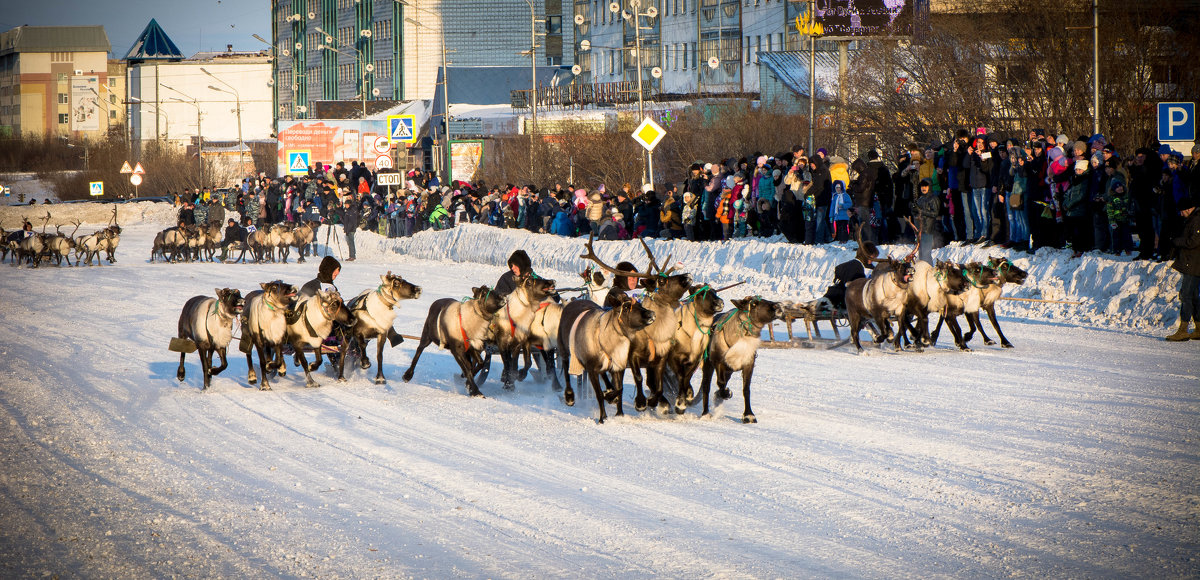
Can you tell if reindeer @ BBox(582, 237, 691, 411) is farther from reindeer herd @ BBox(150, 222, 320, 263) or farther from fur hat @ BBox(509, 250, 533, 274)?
reindeer herd @ BBox(150, 222, 320, 263)

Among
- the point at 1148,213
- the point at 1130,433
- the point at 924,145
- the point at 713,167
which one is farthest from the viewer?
the point at 924,145

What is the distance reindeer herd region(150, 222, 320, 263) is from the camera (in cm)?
3319

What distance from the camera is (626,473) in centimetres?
830

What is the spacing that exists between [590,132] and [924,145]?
50.0ft

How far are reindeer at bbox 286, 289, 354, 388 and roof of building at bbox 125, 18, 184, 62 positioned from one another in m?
110

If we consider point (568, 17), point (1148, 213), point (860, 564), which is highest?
point (568, 17)

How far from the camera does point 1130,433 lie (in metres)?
9.13

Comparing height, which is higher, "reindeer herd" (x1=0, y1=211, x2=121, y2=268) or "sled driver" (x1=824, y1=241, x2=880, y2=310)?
Result: "reindeer herd" (x1=0, y1=211, x2=121, y2=268)

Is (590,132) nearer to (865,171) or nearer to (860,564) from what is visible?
(865,171)

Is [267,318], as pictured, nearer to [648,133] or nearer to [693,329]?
[693,329]

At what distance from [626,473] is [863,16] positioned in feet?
102

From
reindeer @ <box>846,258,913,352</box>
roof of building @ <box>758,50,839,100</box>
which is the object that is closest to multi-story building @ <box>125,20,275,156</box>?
roof of building @ <box>758,50,839,100</box>

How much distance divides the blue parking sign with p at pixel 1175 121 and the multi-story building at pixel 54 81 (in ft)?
339

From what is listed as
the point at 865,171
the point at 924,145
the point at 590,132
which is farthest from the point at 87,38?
the point at 865,171
